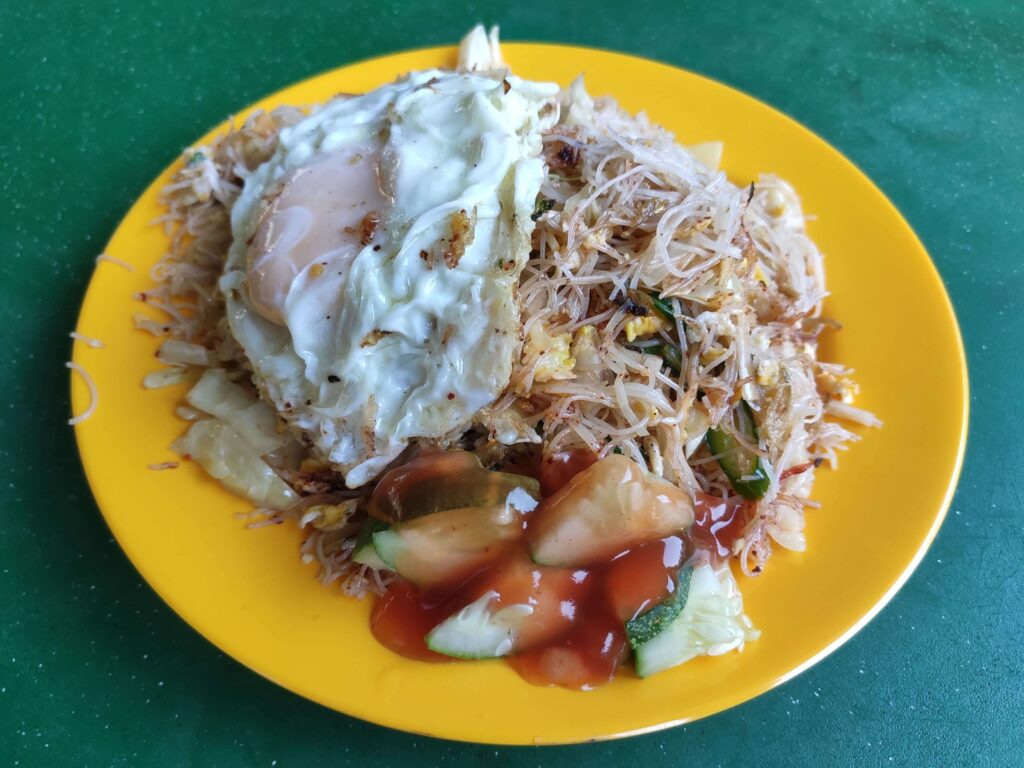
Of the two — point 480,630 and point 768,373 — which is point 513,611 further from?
point 768,373

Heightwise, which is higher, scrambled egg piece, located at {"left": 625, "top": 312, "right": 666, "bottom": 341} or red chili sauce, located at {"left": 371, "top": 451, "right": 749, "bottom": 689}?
scrambled egg piece, located at {"left": 625, "top": 312, "right": 666, "bottom": 341}

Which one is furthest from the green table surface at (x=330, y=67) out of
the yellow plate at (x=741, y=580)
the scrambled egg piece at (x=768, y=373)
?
the scrambled egg piece at (x=768, y=373)

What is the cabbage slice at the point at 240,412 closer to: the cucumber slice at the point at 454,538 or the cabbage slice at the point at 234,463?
the cabbage slice at the point at 234,463

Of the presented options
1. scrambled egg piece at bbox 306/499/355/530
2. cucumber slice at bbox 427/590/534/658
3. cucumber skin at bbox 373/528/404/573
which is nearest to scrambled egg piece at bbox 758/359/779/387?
cucumber slice at bbox 427/590/534/658

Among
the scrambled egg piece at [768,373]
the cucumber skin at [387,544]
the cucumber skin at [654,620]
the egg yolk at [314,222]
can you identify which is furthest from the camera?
the scrambled egg piece at [768,373]

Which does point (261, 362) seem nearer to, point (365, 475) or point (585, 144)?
point (365, 475)

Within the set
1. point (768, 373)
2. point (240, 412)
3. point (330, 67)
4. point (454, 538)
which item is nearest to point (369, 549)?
point (454, 538)

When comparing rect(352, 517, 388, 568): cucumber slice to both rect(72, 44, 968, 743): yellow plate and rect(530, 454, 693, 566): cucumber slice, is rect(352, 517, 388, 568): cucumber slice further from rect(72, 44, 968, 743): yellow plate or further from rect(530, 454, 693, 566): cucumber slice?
rect(530, 454, 693, 566): cucumber slice

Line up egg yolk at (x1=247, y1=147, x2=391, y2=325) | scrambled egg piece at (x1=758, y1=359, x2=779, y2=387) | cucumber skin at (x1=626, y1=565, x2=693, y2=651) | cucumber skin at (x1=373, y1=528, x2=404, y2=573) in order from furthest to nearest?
scrambled egg piece at (x1=758, y1=359, x2=779, y2=387) < egg yolk at (x1=247, y1=147, x2=391, y2=325) < cucumber skin at (x1=373, y1=528, x2=404, y2=573) < cucumber skin at (x1=626, y1=565, x2=693, y2=651)

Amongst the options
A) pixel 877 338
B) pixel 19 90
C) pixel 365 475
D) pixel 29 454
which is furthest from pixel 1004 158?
pixel 19 90
